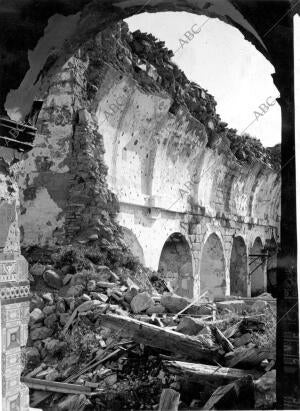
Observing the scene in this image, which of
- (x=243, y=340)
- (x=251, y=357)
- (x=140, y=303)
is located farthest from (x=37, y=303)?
(x=251, y=357)

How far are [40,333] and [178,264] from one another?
6.96 meters

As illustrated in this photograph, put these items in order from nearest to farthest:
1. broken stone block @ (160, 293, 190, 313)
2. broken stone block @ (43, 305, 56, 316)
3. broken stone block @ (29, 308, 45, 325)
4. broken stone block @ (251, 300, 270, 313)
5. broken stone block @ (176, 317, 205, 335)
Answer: broken stone block @ (176, 317, 205, 335) < broken stone block @ (29, 308, 45, 325) < broken stone block @ (43, 305, 56, 316) < broken stone block @ (160, 293, 190, 313) < broken stone block @ (251, 300, 270, 313)

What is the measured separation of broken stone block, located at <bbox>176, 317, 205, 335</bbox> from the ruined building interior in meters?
0.01

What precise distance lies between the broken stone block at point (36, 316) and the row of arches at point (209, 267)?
11.9ft

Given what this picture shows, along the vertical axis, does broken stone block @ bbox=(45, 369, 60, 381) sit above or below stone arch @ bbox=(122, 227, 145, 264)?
below

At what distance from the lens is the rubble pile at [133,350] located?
5858 millimetres

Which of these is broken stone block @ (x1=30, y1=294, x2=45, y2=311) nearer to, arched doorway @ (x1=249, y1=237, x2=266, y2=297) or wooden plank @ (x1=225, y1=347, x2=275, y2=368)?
wooden plank @ (x1=225, y1=347, x2=275, y2=368)

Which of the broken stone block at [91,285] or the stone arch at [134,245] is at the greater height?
the stone arch at [134,245]

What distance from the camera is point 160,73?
1174cm

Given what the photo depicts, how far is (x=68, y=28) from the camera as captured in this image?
490cm

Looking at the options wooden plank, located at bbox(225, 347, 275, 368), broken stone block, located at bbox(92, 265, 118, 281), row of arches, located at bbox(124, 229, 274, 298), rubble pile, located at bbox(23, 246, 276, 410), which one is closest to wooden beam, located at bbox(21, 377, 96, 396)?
rubble pile, located at bbox(23, 246, 276, 410)

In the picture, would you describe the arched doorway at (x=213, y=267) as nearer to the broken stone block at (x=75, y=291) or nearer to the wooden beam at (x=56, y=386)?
the broken stone block at (x=75, y=291)

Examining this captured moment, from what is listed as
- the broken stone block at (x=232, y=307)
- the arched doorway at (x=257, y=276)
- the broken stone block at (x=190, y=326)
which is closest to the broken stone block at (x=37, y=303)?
the broken stone block at (x=190, y=326)

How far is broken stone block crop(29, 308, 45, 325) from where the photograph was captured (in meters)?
7.65
